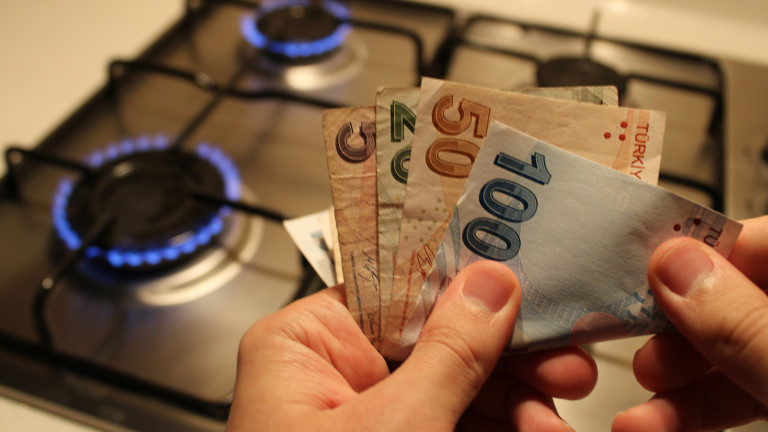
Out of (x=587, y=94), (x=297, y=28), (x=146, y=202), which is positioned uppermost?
(x=587, y=94)

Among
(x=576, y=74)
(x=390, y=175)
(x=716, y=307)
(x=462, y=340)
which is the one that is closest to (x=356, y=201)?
(x=390, y=175)

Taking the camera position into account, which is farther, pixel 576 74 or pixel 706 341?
pixel 576 74

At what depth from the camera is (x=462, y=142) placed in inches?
18.6

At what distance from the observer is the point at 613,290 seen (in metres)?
0.43

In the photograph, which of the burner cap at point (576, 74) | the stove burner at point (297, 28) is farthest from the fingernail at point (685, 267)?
the stove burner at point (297, 28)

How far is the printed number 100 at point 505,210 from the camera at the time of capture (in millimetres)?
424

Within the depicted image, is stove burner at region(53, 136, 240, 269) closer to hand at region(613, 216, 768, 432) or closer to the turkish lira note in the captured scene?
the turkish lira note

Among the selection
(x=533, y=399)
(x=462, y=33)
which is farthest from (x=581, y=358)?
(x=462, y=33)

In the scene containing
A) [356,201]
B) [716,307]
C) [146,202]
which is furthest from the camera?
[146,202]

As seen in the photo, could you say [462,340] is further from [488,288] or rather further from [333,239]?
[333,239]

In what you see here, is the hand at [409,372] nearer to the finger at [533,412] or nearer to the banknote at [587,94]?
the finger at [533,412]

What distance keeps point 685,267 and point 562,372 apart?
0.13 m

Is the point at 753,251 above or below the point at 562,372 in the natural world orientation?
above

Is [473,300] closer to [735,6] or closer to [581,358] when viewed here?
[581,358]
